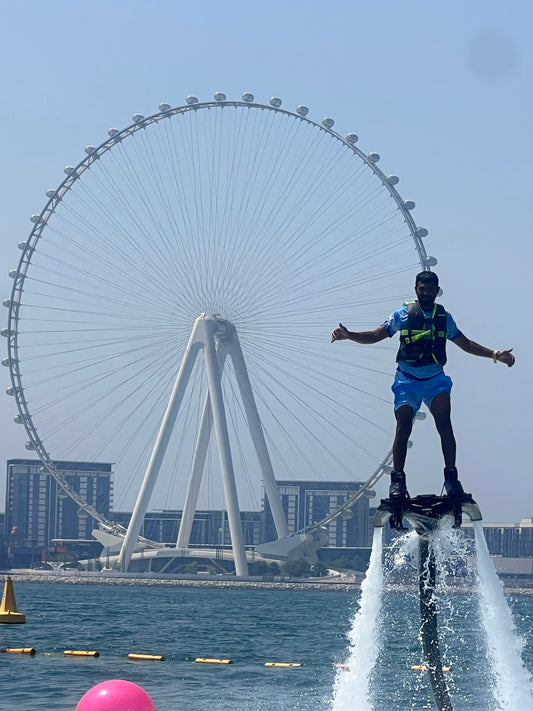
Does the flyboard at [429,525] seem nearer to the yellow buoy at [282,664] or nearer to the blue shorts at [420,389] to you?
the blue shorts at [420,389]

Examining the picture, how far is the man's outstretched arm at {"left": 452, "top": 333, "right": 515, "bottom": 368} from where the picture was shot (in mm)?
15078

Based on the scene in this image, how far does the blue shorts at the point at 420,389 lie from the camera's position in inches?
587

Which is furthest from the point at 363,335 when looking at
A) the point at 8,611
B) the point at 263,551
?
the point at 263,551

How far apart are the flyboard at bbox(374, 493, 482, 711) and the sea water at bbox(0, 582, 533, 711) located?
2.99ft

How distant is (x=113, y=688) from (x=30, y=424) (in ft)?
262

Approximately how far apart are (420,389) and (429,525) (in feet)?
4.57

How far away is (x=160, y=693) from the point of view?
28.8 m

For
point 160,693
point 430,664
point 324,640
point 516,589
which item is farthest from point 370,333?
point 516,589

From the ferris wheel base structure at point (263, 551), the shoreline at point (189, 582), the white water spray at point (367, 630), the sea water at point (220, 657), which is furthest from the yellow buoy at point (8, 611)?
the ferris wheel base structure at point (263, 551)

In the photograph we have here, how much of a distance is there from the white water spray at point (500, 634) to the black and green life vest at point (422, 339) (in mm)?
1757

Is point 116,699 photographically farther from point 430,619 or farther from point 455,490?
point 455,490

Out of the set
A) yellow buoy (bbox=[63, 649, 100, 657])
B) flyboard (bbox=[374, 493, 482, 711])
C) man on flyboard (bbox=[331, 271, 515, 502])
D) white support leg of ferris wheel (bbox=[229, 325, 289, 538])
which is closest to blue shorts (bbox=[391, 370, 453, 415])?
man on flyboard (bbox=[331, 271, 515, 502])

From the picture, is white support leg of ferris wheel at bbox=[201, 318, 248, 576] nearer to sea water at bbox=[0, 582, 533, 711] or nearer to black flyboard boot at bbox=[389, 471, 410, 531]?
sea water at bbox=[0, 582, 533, 711]

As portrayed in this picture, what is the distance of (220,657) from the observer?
3978 cm
